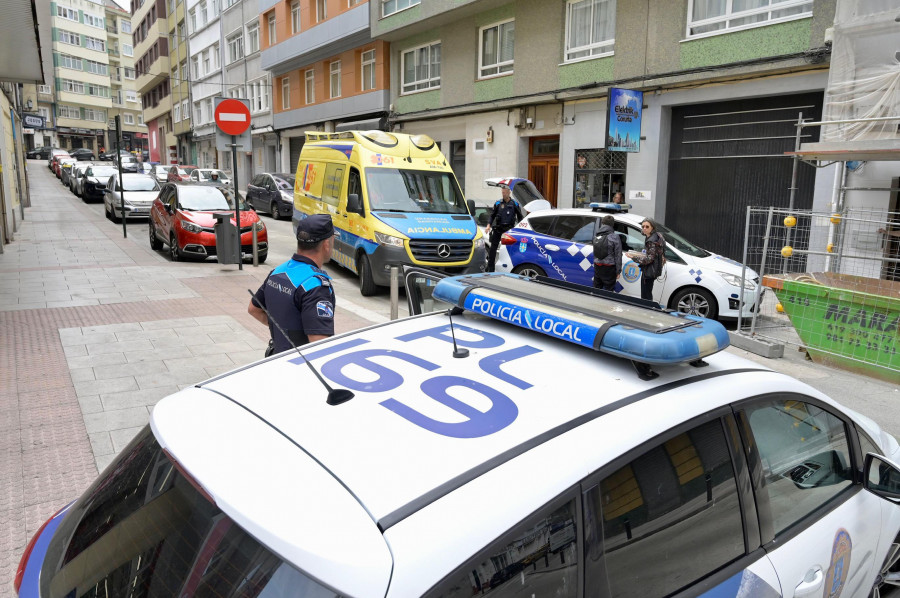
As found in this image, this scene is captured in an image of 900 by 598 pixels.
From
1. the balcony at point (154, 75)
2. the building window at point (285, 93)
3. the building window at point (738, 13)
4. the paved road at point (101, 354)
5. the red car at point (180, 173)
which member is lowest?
the paved road at point (101, 354)

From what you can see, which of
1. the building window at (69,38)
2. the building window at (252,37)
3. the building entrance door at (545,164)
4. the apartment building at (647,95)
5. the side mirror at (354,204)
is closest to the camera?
the side mirror at (354,204)

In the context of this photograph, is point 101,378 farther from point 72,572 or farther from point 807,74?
point 807,74

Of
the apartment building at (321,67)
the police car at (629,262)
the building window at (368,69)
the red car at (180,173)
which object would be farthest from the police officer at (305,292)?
the red car at (180,173)

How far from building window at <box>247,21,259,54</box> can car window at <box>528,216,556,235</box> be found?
32.5m

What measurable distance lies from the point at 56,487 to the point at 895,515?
472 centimetres

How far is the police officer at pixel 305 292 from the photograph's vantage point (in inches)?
146

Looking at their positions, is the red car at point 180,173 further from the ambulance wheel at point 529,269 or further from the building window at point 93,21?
the building window at point 93,21

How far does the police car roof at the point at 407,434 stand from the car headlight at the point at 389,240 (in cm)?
851

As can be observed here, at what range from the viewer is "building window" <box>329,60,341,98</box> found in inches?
1194

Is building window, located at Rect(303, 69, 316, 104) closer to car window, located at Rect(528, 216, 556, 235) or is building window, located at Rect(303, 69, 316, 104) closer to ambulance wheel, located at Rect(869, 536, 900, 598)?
car window, located at Rect(528, 216, 556, 235)

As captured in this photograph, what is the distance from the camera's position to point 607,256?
31.5 feet

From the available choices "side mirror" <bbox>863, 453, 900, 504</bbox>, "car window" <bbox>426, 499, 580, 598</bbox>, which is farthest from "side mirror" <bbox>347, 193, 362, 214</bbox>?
"car window" <bbox>426, 499, 580, 598</bbox>

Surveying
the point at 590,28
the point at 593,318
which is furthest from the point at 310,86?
the point at 593,318

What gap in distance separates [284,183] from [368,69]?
7.08 meters
